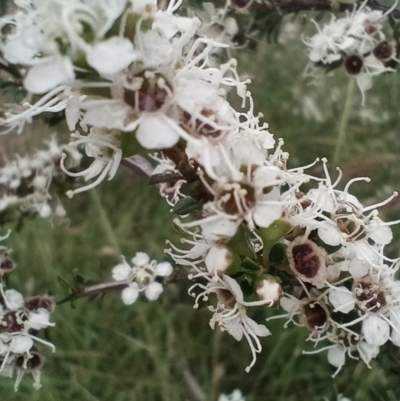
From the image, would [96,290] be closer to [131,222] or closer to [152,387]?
[152,387]

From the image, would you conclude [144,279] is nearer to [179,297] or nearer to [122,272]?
[122,272]

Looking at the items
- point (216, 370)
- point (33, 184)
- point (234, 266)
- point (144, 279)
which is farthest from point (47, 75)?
point (216, 370)

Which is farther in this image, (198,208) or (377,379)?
(377,379)

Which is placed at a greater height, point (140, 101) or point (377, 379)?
point (140, 101)

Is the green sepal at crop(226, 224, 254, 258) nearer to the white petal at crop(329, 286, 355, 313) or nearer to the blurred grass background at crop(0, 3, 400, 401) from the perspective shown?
the white petal at crop(329, 286, 355, 313)

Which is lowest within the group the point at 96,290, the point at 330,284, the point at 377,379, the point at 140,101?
the point at 377,379

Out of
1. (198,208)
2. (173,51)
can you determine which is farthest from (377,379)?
(173,51)

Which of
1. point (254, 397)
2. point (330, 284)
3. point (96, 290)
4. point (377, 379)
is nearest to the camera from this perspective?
point (330, 284)
